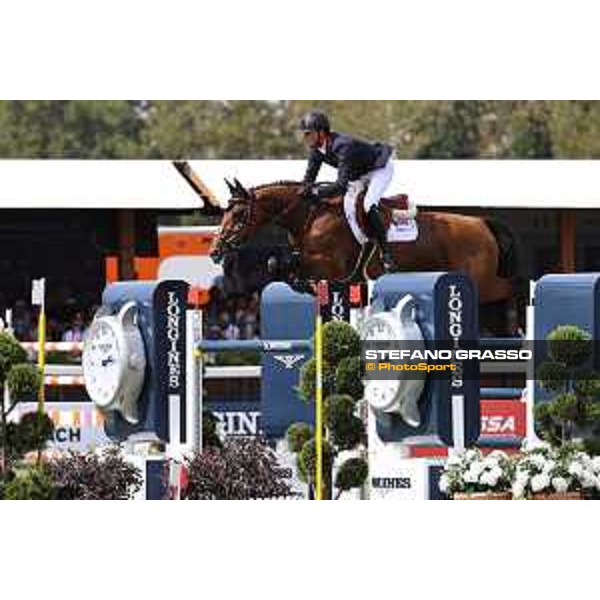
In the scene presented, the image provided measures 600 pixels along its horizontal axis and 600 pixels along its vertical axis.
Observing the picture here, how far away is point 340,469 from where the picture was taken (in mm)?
10055

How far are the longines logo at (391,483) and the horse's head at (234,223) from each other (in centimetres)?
122

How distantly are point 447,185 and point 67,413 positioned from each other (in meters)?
2.00

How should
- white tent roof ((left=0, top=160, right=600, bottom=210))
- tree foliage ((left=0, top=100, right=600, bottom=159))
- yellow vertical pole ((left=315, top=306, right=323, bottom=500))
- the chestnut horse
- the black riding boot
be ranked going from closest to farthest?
white tent roof ((left=0, top=160, right=600, bottom=210)), yellow vertical pole ((left=315, top=306, right=323, bottom=500)), the chestnut horse, the black riding boot, tree foliage ((left=0, top=100, right=600, bottom=159))

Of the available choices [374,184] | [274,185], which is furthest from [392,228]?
[274,185]

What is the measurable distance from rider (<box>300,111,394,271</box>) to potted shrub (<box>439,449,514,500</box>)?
0.93m

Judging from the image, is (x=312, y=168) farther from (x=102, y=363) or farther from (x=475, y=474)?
(x=475, y=474)

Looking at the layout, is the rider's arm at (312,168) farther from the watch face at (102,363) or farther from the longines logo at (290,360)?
the watch face at (102,363)

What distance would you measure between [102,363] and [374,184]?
4.83ft

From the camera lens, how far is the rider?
10031mm

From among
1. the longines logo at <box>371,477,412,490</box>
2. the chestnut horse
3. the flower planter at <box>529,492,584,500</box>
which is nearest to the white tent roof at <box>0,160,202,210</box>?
the chestnut horse

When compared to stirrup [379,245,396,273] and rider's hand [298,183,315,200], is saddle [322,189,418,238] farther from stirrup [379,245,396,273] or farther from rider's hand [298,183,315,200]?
rider's hand [298,183,315,200]
